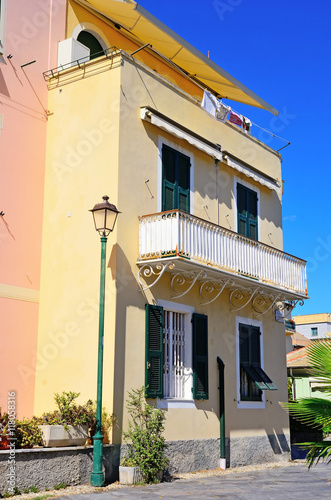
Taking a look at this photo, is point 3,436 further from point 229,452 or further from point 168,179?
point 168,179

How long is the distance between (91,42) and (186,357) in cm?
785

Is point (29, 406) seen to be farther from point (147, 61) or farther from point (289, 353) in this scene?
point (289, 353)

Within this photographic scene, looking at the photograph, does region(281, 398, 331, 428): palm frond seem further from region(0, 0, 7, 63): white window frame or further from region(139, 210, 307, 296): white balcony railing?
region(0, 0, 7, 63): white window frame

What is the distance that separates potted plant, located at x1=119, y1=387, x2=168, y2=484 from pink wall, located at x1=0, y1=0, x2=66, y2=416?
2.17 metres

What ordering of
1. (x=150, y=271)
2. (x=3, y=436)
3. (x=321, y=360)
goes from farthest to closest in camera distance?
(x=150, y=271) < (x=3, y=436) < (x=321, y=360)

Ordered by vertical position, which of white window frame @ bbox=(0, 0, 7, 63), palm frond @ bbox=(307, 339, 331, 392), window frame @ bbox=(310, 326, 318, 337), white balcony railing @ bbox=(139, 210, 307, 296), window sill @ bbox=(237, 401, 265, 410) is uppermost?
white window frame @ bbox=(0, 0, 7, 63)

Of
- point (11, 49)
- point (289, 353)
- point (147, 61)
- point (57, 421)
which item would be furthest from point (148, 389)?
point (289, 353)

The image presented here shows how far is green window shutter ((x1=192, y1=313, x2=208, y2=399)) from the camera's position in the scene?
13.5m

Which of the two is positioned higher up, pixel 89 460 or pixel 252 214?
pixel 252 214

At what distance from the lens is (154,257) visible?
12406 millimetres

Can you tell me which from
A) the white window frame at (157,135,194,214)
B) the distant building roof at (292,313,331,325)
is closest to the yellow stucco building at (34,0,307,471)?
the white window frame at (157,135,194,214)

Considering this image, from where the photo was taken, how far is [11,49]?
13.2 metres

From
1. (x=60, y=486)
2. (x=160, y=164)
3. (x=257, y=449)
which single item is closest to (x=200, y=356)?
(x=257, y=449)

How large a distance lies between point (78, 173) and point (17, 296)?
2800mm
